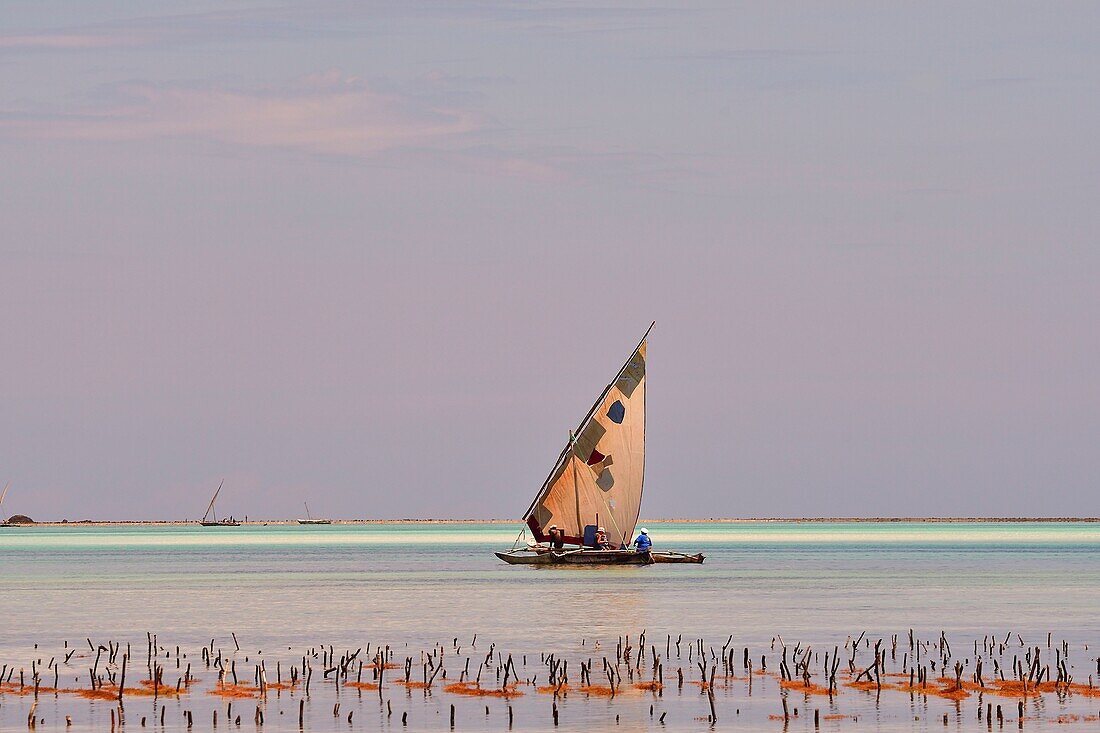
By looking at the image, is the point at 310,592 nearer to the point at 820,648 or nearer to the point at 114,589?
the point at 114,589

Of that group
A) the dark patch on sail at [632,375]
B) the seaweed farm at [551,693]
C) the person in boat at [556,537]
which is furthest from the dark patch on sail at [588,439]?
the seaweed farm at [551,693]

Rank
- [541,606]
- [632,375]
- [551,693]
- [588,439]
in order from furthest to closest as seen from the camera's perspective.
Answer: [632,375] → [588,439] → [541,606] → [551,693]

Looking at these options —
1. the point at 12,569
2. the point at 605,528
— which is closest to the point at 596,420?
the point at 605,528

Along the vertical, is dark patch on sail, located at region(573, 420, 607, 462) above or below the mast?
above

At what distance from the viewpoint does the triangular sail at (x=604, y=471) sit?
10000cm

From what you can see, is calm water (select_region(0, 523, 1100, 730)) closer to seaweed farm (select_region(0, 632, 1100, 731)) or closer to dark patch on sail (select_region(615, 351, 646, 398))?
seaweed farm (select_region(0, 632, 1100, 731))

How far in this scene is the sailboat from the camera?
100000mm

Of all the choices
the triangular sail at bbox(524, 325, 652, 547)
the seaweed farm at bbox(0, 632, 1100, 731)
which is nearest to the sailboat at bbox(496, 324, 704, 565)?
the triangular sail at bbox(524, 325, 652, 547)

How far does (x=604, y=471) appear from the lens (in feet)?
330

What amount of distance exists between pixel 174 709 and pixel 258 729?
3.34 m

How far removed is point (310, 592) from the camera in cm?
8612

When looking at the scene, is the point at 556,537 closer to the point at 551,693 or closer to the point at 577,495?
the point at 577,495

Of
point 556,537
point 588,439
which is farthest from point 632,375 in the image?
point 556,537

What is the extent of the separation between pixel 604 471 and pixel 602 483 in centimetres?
69
